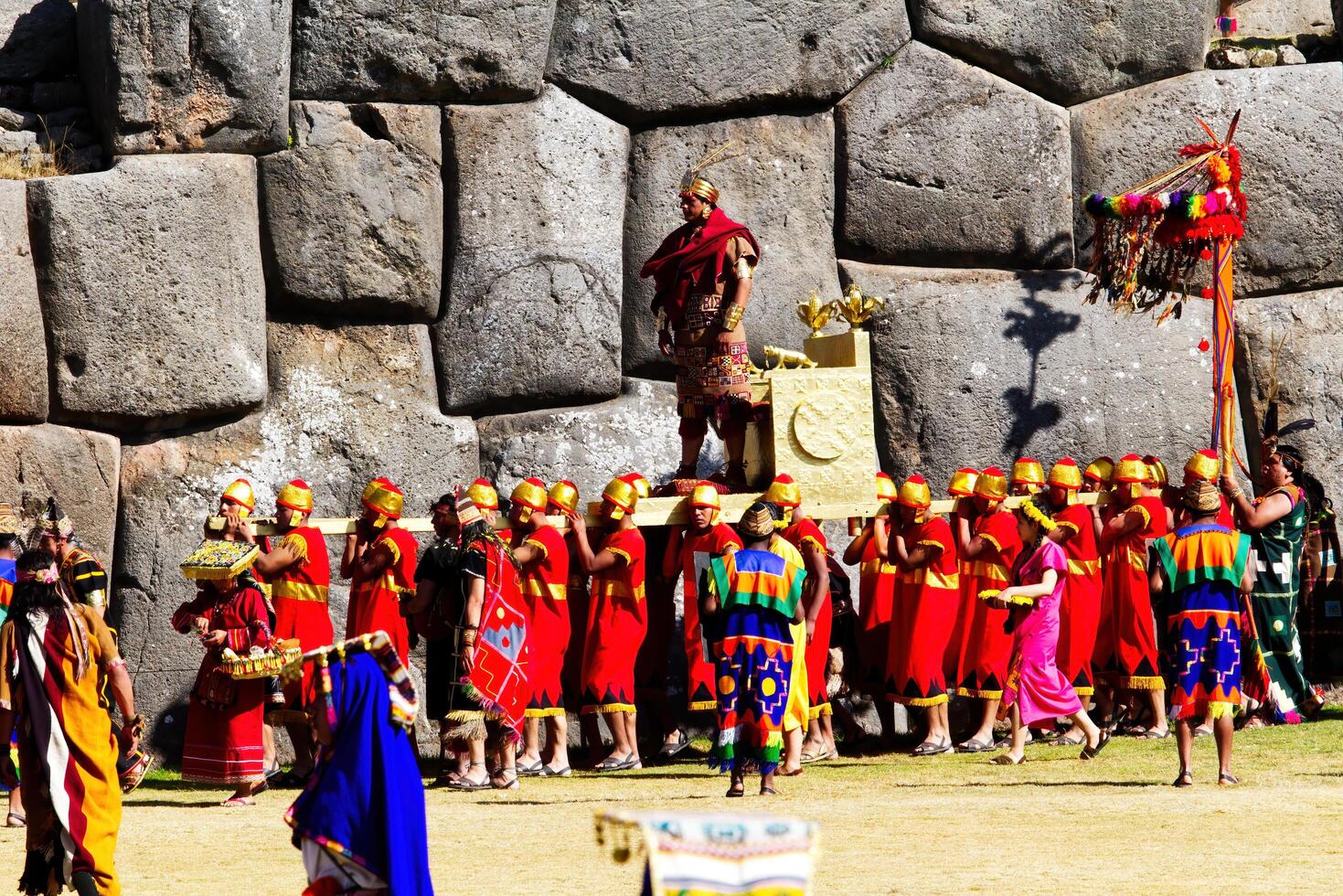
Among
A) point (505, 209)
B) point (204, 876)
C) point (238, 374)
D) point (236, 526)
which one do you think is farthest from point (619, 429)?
point (204, 876)

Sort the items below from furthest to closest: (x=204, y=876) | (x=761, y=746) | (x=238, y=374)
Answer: (x=238, y=374), (x=761, y=746), (x=204, y=876)

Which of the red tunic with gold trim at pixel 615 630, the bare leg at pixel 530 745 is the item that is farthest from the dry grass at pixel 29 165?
the bare leg at pixel 530 745

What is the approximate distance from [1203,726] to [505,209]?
6003mm

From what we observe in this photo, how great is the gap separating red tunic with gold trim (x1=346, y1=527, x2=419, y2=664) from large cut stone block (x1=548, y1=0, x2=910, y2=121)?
14.0 ft

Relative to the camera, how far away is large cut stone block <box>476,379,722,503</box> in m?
14.1

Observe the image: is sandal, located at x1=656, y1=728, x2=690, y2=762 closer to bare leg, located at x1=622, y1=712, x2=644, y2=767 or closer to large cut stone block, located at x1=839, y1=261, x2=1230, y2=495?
bare leg, located at x1=622, y1=712, x2=644, y2=767

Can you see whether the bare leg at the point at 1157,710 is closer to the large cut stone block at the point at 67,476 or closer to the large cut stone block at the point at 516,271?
the large cut stone block at the point at 516,271

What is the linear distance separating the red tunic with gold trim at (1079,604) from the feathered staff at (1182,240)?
49.1 inches

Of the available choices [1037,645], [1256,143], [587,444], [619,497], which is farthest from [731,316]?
[1256,143]

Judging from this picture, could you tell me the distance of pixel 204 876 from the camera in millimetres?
8289

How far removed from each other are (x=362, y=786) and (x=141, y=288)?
768cm

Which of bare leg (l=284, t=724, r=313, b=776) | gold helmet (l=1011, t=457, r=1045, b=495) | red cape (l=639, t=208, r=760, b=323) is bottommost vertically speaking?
bare leg (l=284, t=724, r=313, b=776)

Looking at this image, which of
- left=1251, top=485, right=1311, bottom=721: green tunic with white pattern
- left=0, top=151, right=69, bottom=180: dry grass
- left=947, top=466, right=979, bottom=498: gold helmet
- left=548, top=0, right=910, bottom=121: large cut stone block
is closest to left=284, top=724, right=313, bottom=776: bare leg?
left=947, top=466, right=979, bottom=498: gold helmet

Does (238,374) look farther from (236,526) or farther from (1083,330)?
(1083,330)
